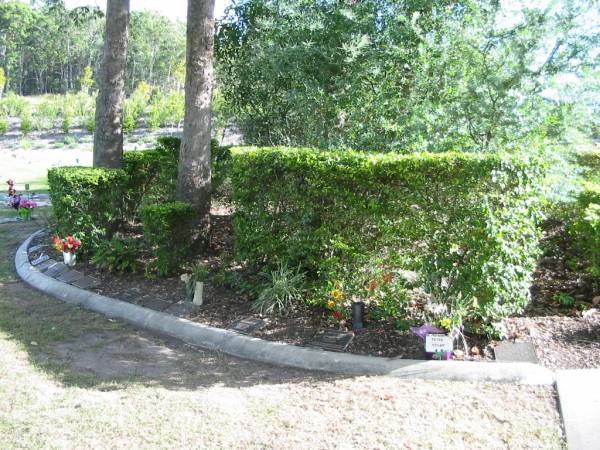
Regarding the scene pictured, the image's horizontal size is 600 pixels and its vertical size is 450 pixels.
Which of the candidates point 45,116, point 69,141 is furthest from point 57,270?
point 45,116

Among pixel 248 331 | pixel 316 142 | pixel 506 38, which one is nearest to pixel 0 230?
pixel 316 142

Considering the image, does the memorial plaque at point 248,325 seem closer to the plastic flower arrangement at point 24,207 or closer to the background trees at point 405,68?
the background trees at point 405,68

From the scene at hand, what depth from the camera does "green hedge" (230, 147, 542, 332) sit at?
432 cm

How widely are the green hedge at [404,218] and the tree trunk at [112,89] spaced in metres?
3.03

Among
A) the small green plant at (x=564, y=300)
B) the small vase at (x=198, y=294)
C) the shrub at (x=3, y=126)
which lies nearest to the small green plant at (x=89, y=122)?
the shrub at (x=3, y=126)

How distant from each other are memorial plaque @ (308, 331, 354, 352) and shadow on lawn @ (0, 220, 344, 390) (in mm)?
329

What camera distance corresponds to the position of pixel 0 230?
32.1 feet

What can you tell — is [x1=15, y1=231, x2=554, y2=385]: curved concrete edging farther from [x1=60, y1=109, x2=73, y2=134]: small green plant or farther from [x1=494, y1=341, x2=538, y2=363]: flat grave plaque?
[x1=60, y1=109, x2=73, y2=134]: small green plant

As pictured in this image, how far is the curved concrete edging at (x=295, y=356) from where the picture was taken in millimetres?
4000

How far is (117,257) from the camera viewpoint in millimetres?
6816

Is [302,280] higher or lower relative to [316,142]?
lower

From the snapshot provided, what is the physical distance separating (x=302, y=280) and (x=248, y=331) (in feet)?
2.73

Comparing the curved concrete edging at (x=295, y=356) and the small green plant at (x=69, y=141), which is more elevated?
the small green plant at (x=69, y=141)

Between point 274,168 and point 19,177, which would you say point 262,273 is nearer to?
point 274,168
